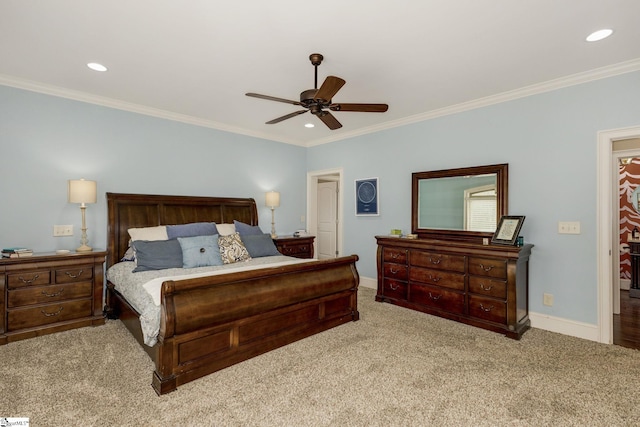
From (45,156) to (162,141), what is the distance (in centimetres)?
127

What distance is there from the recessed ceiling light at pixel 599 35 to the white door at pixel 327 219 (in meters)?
5.27

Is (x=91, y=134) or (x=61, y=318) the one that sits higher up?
(x=91, y=134)

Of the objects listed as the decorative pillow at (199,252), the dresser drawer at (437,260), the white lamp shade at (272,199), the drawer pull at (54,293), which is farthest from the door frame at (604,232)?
the drawer pull at (54,293)

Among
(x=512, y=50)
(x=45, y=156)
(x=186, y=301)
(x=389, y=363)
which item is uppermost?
(x=512, y=50)

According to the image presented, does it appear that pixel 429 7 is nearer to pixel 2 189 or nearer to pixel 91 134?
pixel 91 134

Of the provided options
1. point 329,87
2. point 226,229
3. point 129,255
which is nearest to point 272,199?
point 226,229

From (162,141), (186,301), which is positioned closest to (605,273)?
(186,301)

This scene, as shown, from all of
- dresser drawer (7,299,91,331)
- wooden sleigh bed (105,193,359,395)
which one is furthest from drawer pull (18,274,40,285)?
wooden sleigh bed (105,193,359,395)

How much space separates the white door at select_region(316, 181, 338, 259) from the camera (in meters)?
7.37

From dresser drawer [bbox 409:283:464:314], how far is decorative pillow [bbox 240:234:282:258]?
1.89m

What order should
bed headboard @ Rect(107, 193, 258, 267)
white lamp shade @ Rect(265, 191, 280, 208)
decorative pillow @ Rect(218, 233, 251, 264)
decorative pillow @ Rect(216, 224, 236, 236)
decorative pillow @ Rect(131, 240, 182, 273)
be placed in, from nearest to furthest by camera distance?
1. decorative pillow @ Rect(131, 240, 182, 273)
2. decorative pillow @ Rect(218, 233, 251, 264)
3. bed headboard @ Rect(107, 193, 258, 267)
4. decorative pillow @ Rect(216, 224, 236, 236)
5. white lamp shade @ Rect(265, 191, 280, 208)

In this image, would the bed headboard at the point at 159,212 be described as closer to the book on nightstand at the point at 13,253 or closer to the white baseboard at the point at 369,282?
the book on nightstand at the point at 13,253

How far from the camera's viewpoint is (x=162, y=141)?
A: 14.3 ft

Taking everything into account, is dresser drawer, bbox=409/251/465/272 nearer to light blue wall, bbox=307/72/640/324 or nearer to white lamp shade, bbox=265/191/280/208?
light blue wall, bbox=307/72/640/324
